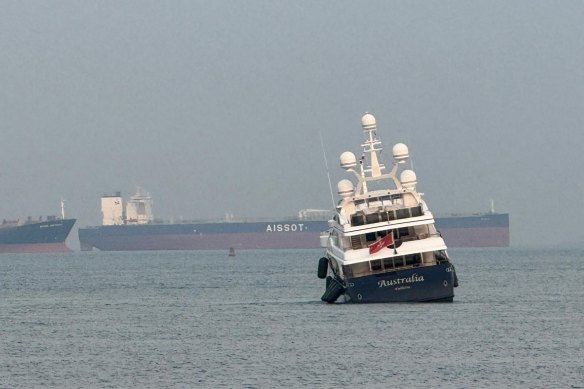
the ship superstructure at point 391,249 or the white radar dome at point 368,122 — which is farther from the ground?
the white radar dome at point 368,122

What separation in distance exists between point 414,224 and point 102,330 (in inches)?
584

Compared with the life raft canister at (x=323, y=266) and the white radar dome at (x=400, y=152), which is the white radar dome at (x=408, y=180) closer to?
the white radar dome at (x=400, y=152)

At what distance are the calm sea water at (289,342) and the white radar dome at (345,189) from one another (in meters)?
5.63

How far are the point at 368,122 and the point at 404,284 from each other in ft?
34.1

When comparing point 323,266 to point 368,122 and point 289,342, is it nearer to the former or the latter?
point 368,122

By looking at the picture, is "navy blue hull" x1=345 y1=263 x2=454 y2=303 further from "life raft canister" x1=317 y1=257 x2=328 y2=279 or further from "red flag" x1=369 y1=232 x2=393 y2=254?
"life raft canister" x1=317 y1=257 x2=328 y2=279

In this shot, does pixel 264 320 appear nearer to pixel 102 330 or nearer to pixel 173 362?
pixel 102 330

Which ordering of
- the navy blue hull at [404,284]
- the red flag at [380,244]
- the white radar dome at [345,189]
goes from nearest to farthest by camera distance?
the red flag at [380,244] < the navy blue hull at [404,284] < the white radar dome at [345,189]

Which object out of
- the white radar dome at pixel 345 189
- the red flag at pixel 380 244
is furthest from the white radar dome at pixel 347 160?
the red flag at pixel 380 244

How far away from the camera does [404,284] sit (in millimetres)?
56250

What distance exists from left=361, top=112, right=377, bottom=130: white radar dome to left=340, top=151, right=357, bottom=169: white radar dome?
2.60 metres

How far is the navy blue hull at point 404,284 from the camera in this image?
56062mm

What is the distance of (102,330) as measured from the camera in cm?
5312

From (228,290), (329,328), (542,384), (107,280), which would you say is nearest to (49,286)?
(107,280)
